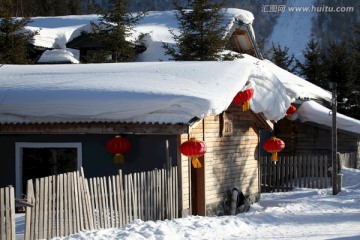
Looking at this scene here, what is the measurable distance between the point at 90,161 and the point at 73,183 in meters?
3.92

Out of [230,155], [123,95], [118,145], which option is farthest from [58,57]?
[118,145]

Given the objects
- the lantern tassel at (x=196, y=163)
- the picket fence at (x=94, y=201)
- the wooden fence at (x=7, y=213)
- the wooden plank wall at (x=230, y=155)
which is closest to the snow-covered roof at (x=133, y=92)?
the wooden plank wall at (x=230, y=155)

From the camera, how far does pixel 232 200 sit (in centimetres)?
1675

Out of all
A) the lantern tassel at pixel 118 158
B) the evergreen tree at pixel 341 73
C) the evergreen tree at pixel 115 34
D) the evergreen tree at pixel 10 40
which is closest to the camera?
the lantern tassel at pixel 118 158

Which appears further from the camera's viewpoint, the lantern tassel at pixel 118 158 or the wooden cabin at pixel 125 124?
the lantern tassel at pixel 118 158

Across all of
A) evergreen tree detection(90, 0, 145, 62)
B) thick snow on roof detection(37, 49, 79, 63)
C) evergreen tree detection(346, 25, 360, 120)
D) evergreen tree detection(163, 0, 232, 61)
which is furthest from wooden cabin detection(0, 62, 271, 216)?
evergreen tree detection(346, 25, 360, 120)

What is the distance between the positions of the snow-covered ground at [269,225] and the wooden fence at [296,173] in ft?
16.0

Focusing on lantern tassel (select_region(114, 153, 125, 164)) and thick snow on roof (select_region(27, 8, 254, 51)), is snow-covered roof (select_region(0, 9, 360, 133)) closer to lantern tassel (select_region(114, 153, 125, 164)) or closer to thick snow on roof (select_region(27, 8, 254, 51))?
lantern tassel (select_region(114, 153, 125, 164))

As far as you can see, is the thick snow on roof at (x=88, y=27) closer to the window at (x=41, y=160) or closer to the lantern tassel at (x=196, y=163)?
the window at (x=41, y=160)

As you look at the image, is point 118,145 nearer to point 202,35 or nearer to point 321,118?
point 202,35

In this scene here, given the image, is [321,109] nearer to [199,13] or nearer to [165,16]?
[199,13]

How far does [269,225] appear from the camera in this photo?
14.0 m

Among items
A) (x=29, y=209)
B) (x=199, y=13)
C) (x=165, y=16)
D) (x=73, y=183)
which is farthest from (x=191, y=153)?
(x=165, y=16)

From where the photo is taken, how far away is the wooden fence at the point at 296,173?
79.0ft
